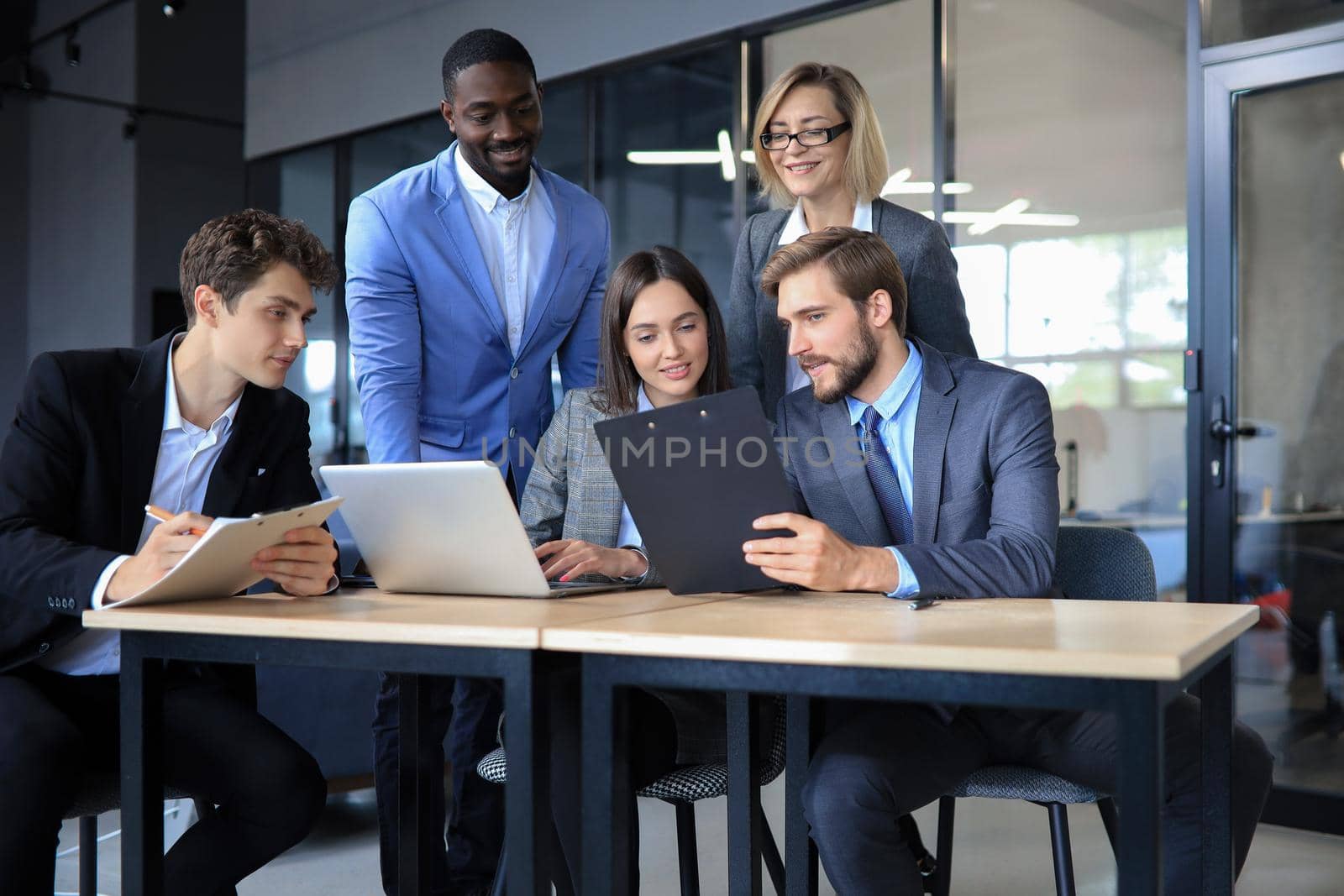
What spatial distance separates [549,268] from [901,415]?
34.9 inches

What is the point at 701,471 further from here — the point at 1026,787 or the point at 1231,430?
the point at 1231,430

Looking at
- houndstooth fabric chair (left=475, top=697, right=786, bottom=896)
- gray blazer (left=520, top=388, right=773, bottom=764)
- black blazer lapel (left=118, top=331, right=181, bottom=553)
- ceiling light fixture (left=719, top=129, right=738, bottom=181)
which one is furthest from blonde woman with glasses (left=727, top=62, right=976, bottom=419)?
ceiling light fixture (left=719, top=129, right=738, bottom=181)

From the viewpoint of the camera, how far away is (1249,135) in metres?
3.62

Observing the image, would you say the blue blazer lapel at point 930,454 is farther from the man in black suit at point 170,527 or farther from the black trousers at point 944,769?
the man in black suit at point 170,527

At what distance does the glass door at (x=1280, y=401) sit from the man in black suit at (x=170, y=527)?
8.69 feet

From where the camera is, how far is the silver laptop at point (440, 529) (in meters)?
1.63

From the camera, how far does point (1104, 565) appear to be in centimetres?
207

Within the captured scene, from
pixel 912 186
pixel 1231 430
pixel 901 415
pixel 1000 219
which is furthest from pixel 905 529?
pixel 912 186

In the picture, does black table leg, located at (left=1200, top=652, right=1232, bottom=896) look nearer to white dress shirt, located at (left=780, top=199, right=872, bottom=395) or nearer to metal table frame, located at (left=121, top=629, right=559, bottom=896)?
metal table frame, located at (left=121, top=629, right=559, bottom=896)

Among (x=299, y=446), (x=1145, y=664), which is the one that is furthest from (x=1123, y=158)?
(x=1145, y=664)

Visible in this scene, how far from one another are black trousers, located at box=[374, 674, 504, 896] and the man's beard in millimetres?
879

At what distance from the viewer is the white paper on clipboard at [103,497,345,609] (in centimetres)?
156

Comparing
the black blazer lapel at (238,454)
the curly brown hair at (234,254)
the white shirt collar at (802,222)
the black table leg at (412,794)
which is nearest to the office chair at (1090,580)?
the white shirt collar at (802,222)

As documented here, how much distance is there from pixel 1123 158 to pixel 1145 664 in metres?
3.24
